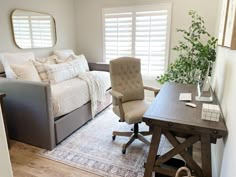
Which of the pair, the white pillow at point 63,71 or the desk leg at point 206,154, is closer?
the desk leg at point 206,154

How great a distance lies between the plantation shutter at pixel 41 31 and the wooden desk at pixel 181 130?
8.88ft

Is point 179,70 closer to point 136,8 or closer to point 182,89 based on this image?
point 182,89

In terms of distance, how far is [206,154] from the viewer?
4.21 feet

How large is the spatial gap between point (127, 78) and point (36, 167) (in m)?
1.55

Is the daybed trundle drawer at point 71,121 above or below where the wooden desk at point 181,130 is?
below

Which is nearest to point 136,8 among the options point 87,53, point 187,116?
point 87,53

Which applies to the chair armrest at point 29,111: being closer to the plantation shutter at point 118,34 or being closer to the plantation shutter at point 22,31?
the plantation shutter at point 22,31

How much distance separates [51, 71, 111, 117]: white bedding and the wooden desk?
1.28 meters

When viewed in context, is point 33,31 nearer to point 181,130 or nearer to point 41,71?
point 41,71

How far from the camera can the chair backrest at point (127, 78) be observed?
2.47 metres

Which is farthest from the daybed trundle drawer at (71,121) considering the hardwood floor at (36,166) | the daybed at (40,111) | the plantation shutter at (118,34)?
the plantation shutter at (118,34)

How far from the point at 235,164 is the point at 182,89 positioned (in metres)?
1.21

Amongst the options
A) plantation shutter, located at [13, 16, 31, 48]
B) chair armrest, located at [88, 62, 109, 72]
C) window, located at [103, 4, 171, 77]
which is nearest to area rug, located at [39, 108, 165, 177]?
chair armrest, located at [88, 62, 109, 72]

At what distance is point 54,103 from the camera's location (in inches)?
89.6
